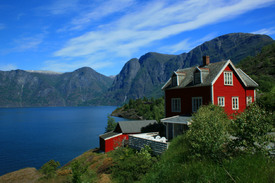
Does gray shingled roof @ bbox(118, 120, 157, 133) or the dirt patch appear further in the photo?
gray shingled roof @ bbox(118, 120, 157, 133)

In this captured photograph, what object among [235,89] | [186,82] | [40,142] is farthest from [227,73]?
[40,142]

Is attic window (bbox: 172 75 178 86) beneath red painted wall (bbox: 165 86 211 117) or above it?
above

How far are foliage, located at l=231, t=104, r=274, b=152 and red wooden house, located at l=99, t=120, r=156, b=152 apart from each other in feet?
100

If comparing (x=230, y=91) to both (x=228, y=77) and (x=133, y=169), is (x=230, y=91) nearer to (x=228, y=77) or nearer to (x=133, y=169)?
(x=228, y=77)

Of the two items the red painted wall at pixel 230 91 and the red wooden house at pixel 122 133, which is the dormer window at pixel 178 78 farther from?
the red wooden house at pixel 122 133

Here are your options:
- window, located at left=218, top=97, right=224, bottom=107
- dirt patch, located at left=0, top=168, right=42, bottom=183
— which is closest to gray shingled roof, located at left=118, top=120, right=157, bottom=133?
dirt patch, located at left=0, top=168, right=42, bottom=183

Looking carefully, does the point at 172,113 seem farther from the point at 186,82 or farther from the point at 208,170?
the point at 208,170

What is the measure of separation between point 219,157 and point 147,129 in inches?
1224

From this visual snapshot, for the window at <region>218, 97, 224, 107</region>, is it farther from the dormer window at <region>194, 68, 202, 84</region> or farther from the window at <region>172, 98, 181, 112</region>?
the window at <region>172, 98, 181, 112</region>

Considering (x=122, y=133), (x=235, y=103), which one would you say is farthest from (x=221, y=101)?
(x=122, y=133)

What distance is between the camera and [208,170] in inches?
464

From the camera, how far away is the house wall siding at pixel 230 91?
28.8 m

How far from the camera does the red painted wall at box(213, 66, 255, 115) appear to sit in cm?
2880

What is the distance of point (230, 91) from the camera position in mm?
30062
